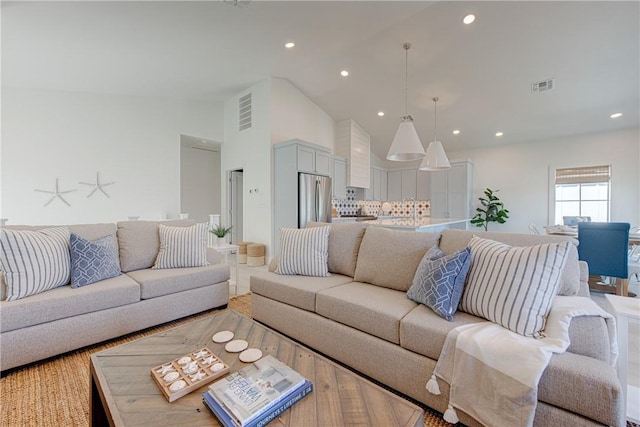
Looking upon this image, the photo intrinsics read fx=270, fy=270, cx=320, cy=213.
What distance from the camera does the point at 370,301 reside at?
183cm

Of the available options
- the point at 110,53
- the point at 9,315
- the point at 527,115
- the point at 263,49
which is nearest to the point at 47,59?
the point at 110,53

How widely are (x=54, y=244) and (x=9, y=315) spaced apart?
59 centimetres

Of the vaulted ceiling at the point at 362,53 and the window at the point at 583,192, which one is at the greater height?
the vaulted ceiling at the point at 362,53

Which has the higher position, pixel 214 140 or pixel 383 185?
pixel 214 140

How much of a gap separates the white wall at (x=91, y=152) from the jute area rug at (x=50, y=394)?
10.9 feet

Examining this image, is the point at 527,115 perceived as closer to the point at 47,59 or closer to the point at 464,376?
the point at 464,376

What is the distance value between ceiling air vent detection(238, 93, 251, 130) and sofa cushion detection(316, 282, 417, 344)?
4.37 meters

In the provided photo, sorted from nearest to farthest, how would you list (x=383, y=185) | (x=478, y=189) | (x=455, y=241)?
(x=455, y=241) < (x=478, y=189) < (x=383, y=185)

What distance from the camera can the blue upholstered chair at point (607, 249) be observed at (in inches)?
110

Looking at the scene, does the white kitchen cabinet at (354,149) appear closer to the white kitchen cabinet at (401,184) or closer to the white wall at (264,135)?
the white wall at (264,135)

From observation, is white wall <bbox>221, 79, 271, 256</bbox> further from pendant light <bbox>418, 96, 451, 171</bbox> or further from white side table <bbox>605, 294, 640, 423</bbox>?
white side table <bbox>605, 294, 640, 423</bbox>

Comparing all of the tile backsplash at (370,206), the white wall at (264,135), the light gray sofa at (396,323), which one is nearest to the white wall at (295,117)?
the white wall at (264,135)

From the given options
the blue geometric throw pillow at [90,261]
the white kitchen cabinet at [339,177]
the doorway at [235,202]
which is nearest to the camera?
the blue geometric throw pillow at [90,261]

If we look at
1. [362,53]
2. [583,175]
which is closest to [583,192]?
[583,175]
